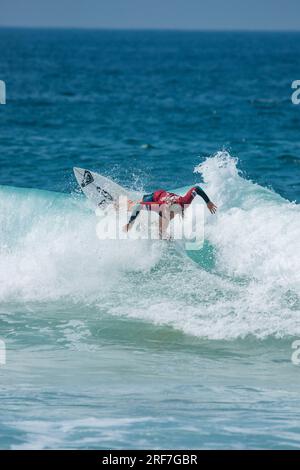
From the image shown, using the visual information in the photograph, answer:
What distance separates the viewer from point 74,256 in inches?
619

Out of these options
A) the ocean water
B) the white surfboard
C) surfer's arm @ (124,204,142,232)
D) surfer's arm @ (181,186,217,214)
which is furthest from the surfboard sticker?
surfer's arm @ (181,186,217,214)

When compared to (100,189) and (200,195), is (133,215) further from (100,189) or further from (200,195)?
(100,189)

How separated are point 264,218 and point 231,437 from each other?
28.4 ft

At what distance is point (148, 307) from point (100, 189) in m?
3.98

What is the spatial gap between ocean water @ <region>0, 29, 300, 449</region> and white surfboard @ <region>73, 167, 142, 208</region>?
74 centimetres

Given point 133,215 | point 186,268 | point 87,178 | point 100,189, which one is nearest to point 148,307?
point 133,215

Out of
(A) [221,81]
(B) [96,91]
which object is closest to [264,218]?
(B) [96,91]

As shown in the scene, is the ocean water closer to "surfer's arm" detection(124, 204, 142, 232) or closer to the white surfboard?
the white surfboard

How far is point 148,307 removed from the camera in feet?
44.0

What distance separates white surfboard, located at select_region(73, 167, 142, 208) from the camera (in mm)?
16516

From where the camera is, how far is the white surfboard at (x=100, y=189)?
16.5 metres

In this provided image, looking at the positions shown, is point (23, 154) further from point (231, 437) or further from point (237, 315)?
point (231, 437)
